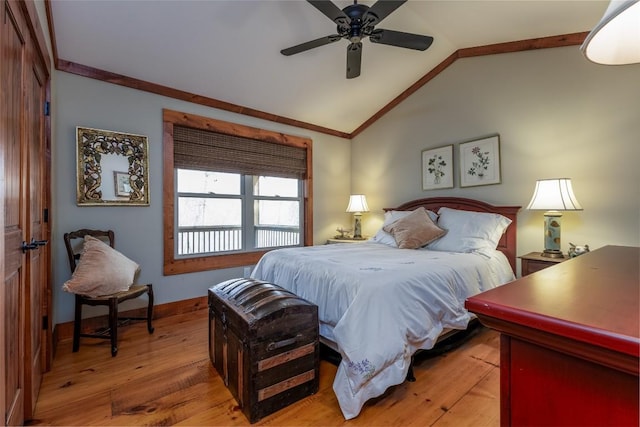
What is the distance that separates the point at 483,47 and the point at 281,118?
2.57 meters

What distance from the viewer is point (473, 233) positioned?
3.03 m

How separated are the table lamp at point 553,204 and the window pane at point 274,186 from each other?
9.82 feet

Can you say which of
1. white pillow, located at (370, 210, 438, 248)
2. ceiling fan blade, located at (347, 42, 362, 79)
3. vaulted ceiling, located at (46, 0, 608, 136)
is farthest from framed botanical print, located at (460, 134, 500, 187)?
ceiling fan blade, located at (347, 42, 362, 79)

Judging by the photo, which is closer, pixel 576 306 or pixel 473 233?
pixel 576 306

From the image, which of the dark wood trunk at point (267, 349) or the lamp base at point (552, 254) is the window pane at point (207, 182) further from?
the lamp base at point (552, 254)

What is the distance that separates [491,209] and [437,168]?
854 mm

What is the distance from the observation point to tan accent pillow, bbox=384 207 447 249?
3164mm

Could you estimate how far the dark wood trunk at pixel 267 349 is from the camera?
5.25 ft

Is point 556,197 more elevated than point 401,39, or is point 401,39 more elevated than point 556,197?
point 401,39

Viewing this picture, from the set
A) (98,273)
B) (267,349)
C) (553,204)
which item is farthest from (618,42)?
(98,273)

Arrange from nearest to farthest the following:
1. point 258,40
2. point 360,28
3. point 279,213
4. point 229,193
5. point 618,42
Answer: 1. point 618,42
2. point 360,28
3. point 258,40
4. point 229,193
5. point 279,213

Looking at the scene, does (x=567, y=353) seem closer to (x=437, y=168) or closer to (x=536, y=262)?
(x=536, y=262)

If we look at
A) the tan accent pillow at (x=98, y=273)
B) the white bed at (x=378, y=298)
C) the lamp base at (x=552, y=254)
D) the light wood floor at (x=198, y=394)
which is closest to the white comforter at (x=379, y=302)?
the white bed at (x=378, y=298)

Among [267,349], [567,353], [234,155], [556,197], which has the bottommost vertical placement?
[267,349]
